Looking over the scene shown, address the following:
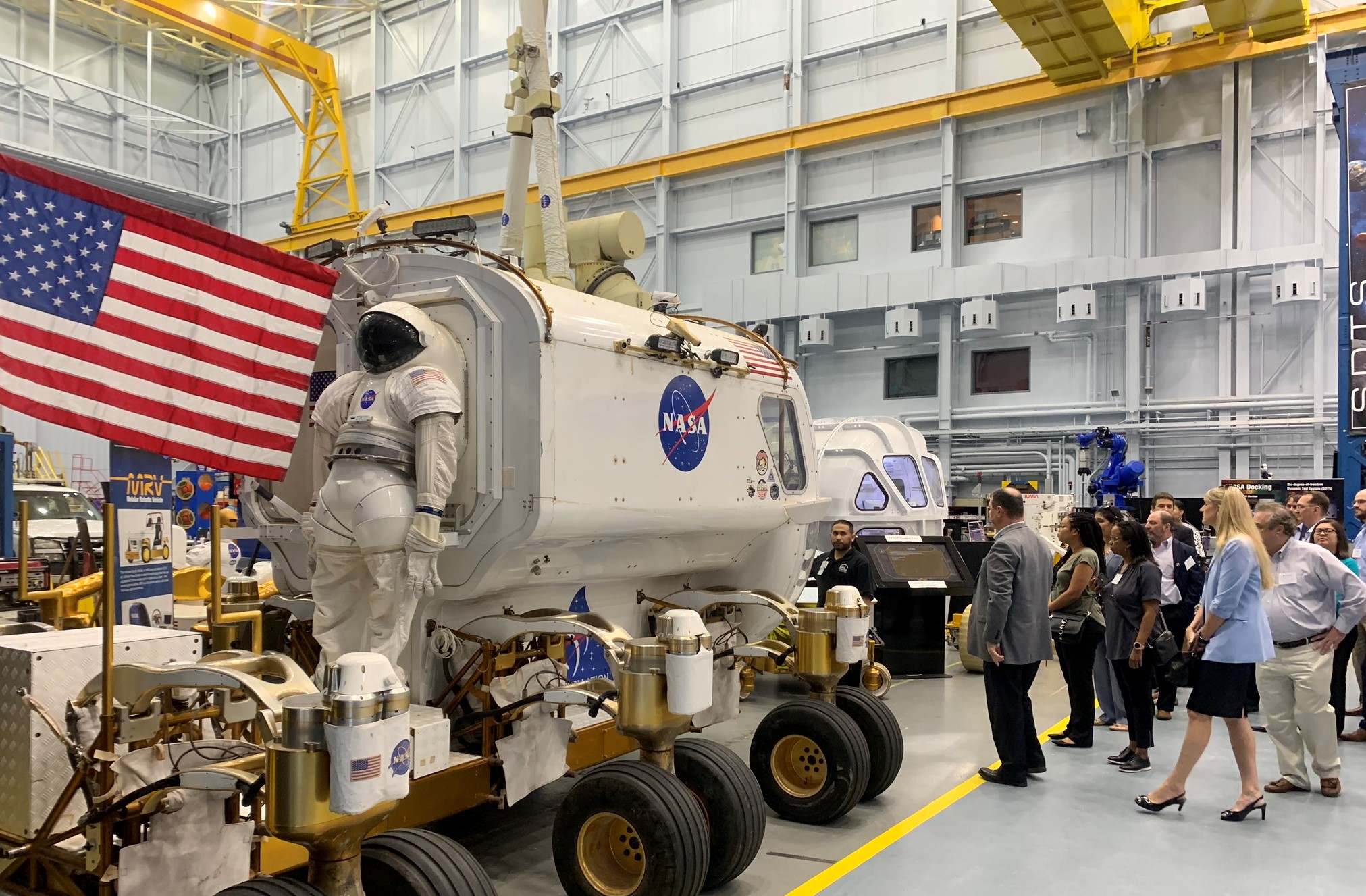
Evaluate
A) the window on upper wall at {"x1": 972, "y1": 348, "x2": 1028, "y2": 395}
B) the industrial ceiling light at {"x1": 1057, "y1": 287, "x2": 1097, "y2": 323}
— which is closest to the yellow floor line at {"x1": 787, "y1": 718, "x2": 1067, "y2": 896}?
the industrial ceiling light at {"x1": 1057, "y1": 287, "x2": 1097, "y2": 323}

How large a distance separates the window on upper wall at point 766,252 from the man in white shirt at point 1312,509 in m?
11.9

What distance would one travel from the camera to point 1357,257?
39.5 ft

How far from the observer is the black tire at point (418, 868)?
11.1ft

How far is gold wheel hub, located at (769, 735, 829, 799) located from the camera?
574cm

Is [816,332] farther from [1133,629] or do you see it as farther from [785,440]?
[1133,629]

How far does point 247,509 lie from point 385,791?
308cm

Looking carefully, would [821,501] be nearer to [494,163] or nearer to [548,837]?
[548,837]

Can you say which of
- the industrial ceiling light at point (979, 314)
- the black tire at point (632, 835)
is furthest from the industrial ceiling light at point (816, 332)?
the black tire at point (632, 835)

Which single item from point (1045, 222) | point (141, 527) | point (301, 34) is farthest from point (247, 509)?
point (301, 34)

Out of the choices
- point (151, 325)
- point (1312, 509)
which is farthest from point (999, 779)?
point (151, 325)

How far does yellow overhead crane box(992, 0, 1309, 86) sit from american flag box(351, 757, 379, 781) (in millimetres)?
13678

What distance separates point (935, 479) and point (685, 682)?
9384mm

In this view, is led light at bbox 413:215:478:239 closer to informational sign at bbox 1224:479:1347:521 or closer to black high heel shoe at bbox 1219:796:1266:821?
black high heel shoe at bbox 1219:796:1266:821

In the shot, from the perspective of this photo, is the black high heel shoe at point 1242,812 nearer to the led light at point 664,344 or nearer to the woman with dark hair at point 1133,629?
the woman with dark hair at point 1133,629
